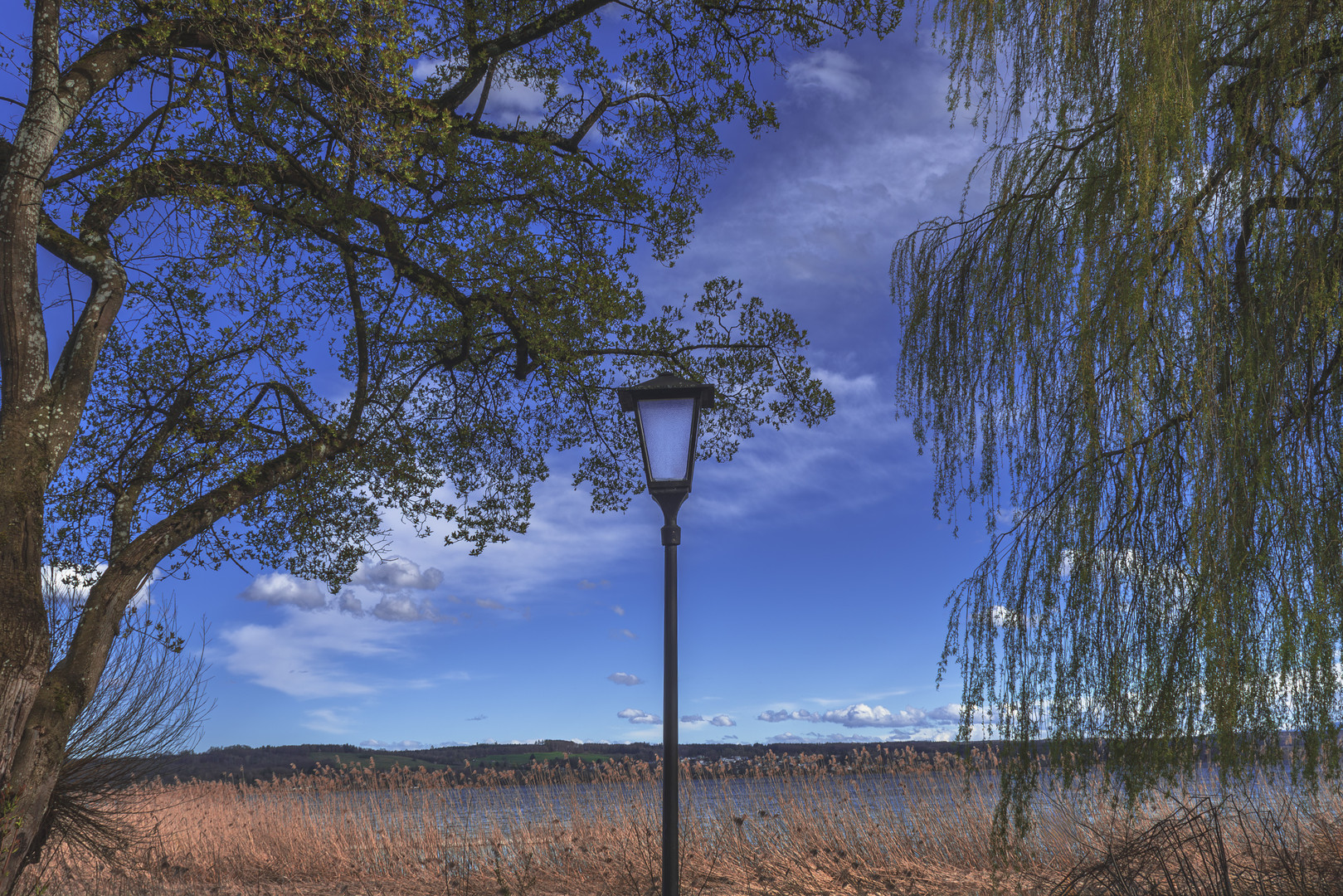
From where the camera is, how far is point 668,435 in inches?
173

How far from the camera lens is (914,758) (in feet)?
25.6

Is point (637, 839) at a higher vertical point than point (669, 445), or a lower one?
lower

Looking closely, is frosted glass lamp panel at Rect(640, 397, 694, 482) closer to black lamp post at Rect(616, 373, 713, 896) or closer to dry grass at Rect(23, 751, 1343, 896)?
black lamp post at Rect(616, 373, 713, 896)

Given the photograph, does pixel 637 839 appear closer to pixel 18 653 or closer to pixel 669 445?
pixel 669 445

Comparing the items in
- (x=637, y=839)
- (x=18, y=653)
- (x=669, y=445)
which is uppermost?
(x=669, y=445)

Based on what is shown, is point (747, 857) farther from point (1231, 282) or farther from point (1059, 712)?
point (1231, 282)

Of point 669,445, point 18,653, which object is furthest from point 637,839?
point 18,653

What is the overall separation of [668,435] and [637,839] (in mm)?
4298

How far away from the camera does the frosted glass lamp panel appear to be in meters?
4.37

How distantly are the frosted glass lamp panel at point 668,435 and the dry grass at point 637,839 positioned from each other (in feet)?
9.90

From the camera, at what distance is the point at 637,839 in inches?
279

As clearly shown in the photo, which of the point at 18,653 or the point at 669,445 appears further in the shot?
the point at 18,653

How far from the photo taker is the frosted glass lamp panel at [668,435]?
14.3 feet

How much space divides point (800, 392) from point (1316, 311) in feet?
16.1
